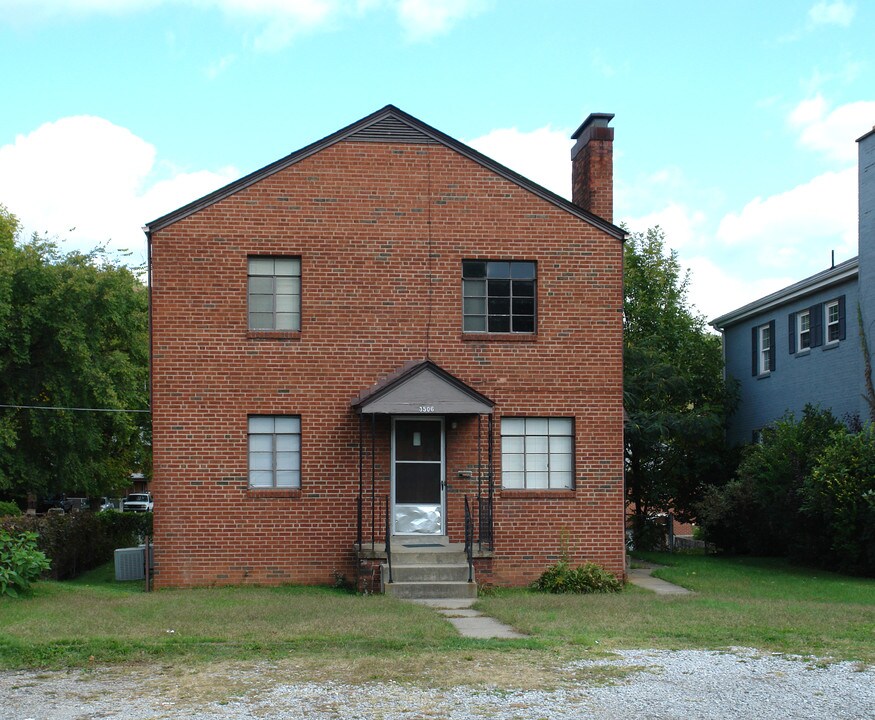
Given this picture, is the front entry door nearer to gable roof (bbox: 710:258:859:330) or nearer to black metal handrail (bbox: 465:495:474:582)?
black metal handrail (bbox: 465:495:474:582)

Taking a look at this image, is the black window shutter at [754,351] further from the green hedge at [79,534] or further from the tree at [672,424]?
the green hedge at [79,534]

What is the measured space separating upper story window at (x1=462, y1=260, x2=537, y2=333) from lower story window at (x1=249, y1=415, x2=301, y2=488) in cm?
352

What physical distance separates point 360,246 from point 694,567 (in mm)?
9595

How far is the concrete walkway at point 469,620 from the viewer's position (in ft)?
39.2

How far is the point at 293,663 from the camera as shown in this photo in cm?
1014

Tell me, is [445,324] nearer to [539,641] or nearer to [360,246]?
[360,246]

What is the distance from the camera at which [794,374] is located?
2706 centimetres

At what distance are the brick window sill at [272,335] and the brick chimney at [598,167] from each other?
19.7 ft

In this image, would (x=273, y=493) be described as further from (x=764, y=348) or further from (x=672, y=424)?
(x=764, y=348)

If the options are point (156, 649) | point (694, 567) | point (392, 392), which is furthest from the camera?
point (694, 567)

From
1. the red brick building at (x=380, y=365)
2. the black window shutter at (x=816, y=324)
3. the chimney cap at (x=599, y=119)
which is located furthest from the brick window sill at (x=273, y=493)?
A: the black window shutter at (x=816, y=324)

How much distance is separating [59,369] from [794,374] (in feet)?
70.6

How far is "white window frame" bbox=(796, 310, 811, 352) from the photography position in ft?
87.8

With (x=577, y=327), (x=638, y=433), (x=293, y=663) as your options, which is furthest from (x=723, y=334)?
(x=293, y=663)
